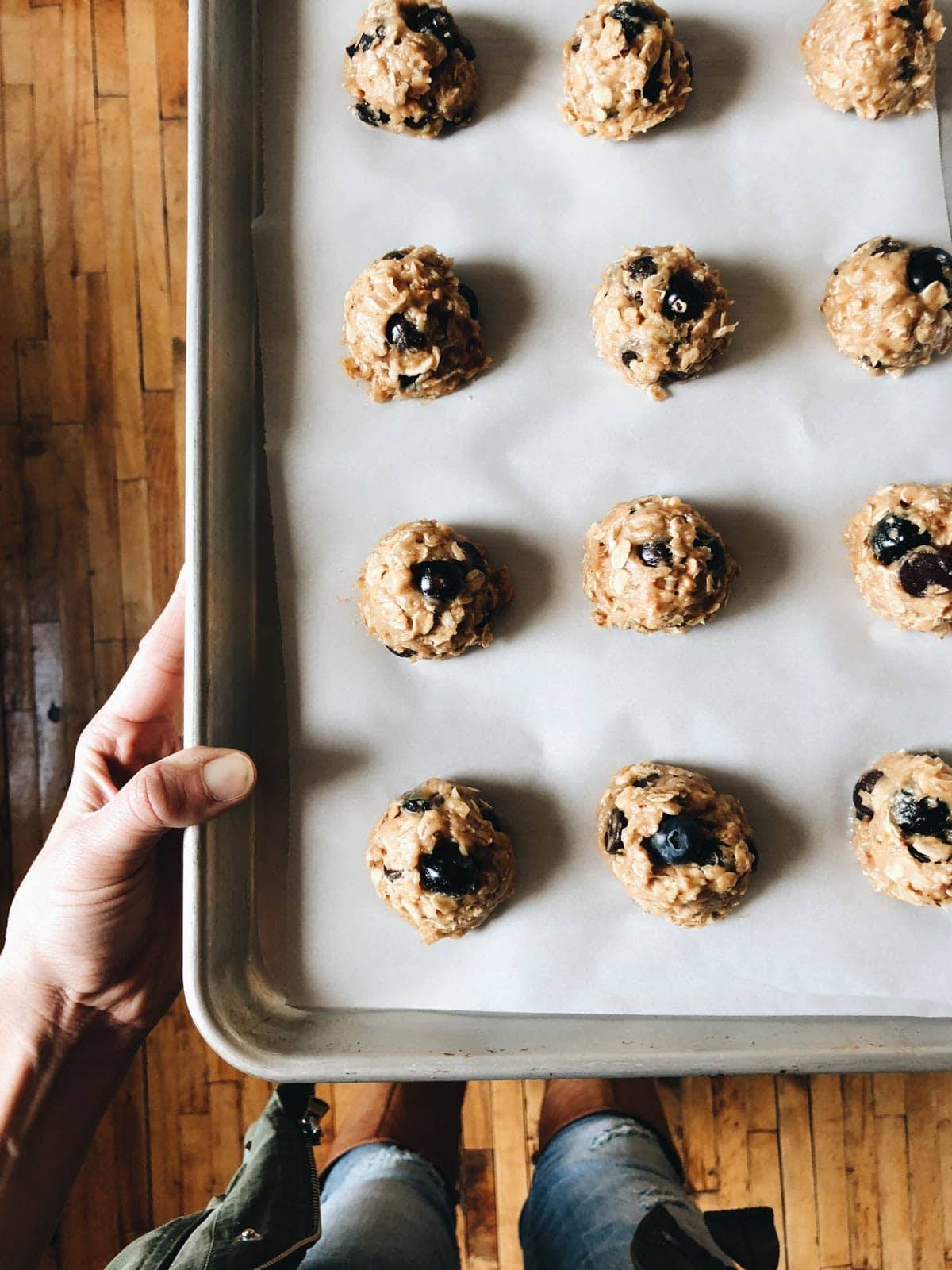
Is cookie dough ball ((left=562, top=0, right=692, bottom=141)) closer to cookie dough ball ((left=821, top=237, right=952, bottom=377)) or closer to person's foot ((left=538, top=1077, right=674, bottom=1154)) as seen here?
cookie dough ball ((left=821, top=237, right=952, bottom=377))

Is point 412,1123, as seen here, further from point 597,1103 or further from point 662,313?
point 662,313

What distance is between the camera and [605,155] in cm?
136

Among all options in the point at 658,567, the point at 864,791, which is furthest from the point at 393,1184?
the point at 658,567

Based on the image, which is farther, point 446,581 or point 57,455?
point 57,455

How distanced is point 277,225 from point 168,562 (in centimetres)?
83

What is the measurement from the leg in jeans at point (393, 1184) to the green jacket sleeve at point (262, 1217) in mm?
82

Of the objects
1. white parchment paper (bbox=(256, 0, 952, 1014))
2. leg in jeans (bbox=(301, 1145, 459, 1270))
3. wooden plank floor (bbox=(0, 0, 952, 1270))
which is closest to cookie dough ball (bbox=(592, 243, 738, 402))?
white parchment paper (bbox=(256, 0, 952, 1014))

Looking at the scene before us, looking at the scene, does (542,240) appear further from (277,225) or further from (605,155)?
(277,225)

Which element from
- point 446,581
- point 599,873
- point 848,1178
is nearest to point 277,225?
point 446,581

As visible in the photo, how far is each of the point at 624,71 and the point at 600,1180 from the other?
170 centimetres

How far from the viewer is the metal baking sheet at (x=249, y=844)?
4.08ft

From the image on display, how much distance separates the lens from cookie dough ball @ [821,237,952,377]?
126 centimetres

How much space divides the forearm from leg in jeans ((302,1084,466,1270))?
40 centimetres

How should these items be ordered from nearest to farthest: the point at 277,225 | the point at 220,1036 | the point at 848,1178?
1. the point at 220,1036
2. the point at 277,225
3. the point at 848,1178
